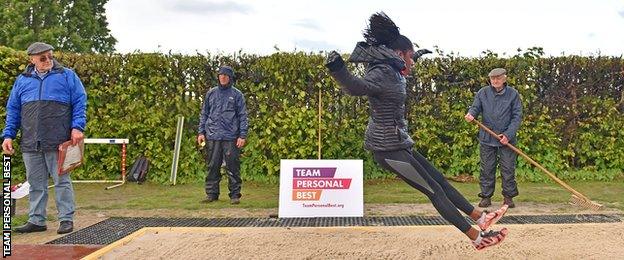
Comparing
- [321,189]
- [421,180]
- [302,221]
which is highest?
[421,180]

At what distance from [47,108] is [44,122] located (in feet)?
0.48

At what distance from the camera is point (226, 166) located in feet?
26.7

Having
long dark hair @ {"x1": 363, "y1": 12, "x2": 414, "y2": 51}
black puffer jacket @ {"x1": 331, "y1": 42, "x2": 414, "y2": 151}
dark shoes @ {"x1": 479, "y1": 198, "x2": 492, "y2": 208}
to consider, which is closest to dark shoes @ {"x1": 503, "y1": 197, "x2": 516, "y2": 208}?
dark shoes @ {"x1": 479, "y1": 198, "x2": 492, "y2": 208}

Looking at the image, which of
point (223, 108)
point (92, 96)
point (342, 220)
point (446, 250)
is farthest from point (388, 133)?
point (92, 96)

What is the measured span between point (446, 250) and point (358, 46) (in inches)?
77.6

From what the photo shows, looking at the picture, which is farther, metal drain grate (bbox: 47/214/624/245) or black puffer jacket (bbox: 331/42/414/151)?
metal drain grate (bbox: 47/214/624/245)

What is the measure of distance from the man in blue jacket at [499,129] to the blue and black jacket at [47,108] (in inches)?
193

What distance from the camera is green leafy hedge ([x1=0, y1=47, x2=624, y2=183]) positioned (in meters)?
9.96

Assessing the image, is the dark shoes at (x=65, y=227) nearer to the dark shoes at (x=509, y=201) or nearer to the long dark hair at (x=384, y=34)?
the long dark hair at (x=384, y=34)

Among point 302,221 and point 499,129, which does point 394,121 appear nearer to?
point 302,221

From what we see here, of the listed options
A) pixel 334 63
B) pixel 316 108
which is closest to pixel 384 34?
pixel 334 63

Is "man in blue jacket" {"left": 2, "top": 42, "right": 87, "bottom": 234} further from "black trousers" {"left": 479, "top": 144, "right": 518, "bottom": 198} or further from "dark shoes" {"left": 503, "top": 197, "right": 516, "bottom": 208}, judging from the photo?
"dark shoes" {"left": 503, "top": 197, "right": 516, "bottom": 208}

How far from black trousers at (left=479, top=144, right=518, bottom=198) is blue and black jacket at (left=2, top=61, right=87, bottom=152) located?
5164 mm

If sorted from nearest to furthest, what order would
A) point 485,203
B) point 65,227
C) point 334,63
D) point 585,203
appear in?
point 334,63 < point 65,227 < point 585,203 < point 485,203
